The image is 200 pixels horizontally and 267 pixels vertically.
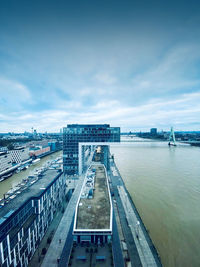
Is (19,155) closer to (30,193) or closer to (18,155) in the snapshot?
(18,155)

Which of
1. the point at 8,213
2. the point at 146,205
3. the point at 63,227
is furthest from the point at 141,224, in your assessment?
the point at 8,213

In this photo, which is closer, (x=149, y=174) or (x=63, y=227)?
(x=63, y=227)

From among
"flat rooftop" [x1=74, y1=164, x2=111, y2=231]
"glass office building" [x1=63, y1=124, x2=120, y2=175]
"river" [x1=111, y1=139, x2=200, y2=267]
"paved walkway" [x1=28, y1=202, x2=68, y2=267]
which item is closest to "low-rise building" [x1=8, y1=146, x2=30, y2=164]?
"glass office building" [x1=63, y1=124, x2=120, y2=175]

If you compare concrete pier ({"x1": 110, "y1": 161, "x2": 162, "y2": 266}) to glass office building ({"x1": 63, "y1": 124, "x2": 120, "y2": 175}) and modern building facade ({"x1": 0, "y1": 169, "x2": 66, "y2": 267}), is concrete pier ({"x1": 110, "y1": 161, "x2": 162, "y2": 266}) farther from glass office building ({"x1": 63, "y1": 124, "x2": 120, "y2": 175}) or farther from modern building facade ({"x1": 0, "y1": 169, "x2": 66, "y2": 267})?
glass office building ({"x1": 63, "y1": 124, "x2": 120, "y2": 175})

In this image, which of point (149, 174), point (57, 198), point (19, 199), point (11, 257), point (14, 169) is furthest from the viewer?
point (14, 169)

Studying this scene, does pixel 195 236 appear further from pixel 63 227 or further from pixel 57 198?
pixel 57 198

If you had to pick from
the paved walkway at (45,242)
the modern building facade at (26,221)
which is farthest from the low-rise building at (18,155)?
the paved walkway at (45,242)
